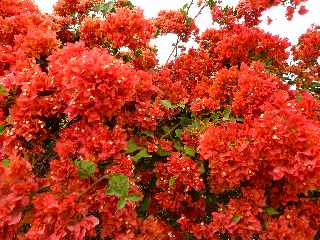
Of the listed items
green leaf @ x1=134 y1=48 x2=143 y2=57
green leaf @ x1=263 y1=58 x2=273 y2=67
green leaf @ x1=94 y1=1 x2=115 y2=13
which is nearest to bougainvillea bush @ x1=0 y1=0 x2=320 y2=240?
green leaf @ x1=134 y1=48 x2=143 y2=57

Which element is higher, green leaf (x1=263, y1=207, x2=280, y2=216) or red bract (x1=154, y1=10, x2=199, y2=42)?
red bract (x1=154, y1=10, x2=199, y2=42)

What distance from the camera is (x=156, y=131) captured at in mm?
4824

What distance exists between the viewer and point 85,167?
3.88 metres

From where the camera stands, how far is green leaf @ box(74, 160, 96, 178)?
3875mm

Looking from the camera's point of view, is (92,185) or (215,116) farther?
(215,116)

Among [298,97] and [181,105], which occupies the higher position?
[298,97]

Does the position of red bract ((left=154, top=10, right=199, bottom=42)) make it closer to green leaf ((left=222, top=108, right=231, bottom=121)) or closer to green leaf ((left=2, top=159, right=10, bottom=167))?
green leaf ((left=222, top=108, right=231, bottom=121))

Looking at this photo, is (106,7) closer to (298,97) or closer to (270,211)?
(298,97)

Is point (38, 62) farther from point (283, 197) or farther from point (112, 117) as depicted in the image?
point (283, 197)

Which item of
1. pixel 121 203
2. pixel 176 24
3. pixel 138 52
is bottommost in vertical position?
pixel 121 203

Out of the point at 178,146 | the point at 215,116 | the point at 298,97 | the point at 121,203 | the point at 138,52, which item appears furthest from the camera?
the point at 138,52

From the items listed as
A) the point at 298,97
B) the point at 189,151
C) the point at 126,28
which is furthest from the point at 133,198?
the point at 298,97

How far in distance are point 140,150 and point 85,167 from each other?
641 millimetres

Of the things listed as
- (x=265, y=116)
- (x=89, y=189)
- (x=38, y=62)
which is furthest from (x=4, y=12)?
(x=265, y=116)
